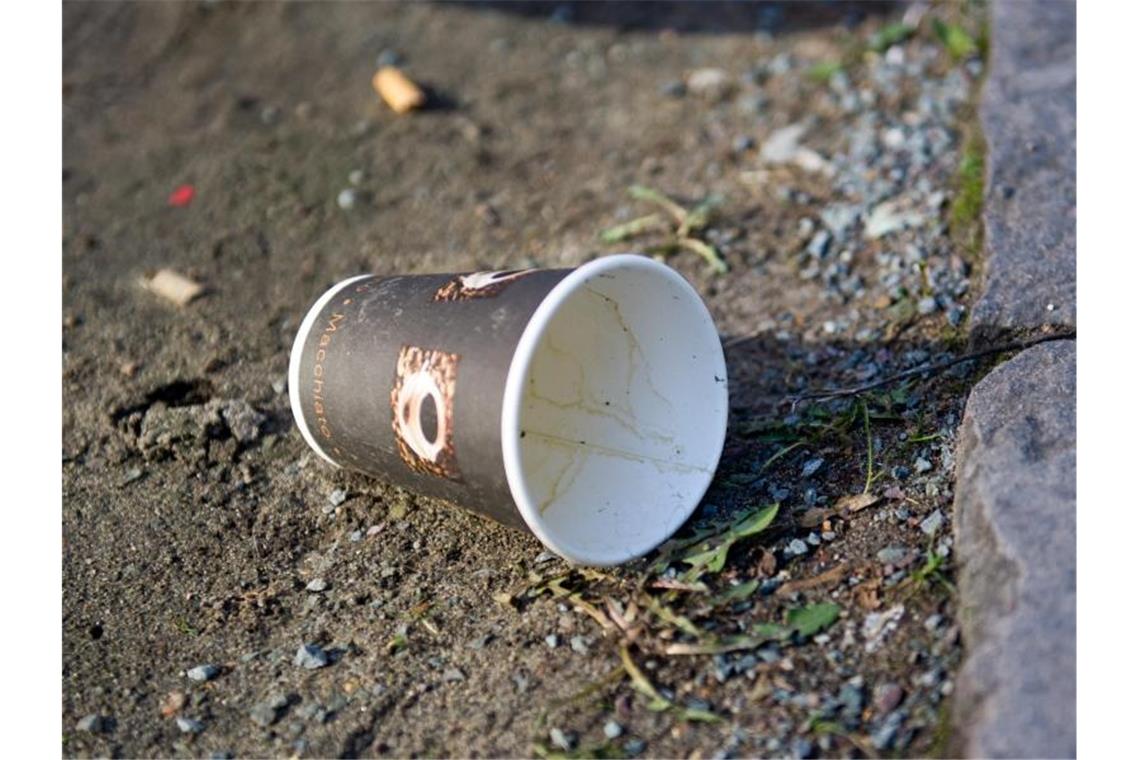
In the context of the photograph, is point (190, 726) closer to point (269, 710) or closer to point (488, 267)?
point (269, 710)

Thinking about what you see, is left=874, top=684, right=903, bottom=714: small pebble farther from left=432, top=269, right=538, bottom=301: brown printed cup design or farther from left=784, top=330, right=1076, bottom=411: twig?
left=432, top=269, right=538, bottom=301: brown printed cup design

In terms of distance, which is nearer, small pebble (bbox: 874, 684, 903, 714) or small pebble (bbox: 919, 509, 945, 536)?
small pebble (bbox: 874, 684, 903, 714)

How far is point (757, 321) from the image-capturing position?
3.07 meters

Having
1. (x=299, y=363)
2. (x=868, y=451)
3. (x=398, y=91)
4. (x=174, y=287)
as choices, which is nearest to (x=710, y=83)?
(x=398, y=91)

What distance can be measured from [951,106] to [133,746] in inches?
109

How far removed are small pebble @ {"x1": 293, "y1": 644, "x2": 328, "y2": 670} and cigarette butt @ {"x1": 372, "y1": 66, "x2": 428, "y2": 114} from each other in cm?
216

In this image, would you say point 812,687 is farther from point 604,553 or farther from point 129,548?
point 129,548

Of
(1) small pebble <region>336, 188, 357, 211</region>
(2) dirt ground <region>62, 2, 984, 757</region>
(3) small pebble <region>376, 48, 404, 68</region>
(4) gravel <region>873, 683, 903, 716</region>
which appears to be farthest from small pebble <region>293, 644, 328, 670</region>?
(3) small pebble <region>376, 48, 404, 68</region>

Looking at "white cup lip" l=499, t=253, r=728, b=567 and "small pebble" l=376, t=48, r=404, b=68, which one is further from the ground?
"white cup lip" l=499, t=253, r=728, b=567

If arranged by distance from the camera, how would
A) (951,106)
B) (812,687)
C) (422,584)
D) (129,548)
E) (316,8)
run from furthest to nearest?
(316,8), (951,106), (129,548), (422,584), (812,687)

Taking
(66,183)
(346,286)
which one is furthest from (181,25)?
(346,286)

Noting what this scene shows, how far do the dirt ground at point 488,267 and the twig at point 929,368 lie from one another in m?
0.02

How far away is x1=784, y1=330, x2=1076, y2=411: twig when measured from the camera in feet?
8.64

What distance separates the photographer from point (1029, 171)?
319 cm
